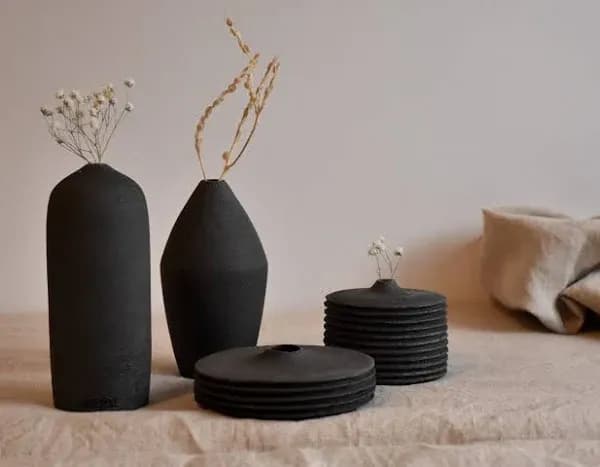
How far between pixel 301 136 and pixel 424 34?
263mm

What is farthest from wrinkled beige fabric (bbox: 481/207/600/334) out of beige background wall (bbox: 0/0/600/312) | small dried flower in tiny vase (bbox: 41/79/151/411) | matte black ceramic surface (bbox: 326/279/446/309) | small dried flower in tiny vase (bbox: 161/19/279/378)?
small dried flower in tiny vase (bbox: 41/79/151/411)

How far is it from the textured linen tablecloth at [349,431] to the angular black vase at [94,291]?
0.03m

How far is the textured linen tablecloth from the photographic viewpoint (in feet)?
2.55

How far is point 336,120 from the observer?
4.97ft

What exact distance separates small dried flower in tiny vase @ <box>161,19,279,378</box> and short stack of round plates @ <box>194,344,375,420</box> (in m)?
0.13

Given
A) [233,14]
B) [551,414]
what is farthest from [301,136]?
[551,414]

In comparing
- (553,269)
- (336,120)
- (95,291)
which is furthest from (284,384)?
(336,120)

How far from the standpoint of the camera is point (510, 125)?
5.09 ft

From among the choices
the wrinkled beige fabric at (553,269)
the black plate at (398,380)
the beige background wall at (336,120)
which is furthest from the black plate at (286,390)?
the beige background wall at (336,120)

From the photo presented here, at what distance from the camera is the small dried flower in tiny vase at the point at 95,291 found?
0.86 meters

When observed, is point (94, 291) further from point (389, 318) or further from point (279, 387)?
point (389, 318)

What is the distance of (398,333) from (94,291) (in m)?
0.33

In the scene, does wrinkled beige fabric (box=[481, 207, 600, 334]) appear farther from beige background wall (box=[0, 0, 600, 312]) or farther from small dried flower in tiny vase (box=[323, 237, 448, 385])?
small dried flower in tiny vase (box=[323, 237, 448, 385])

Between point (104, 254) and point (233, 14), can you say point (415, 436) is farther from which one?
point (233, 14)
